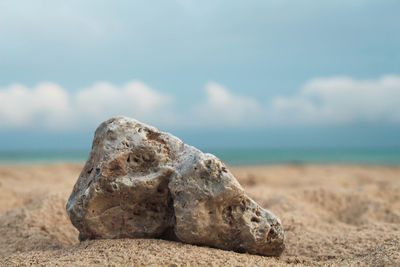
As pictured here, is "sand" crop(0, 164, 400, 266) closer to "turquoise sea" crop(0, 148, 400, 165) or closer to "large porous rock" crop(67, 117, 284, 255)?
"large porous rock" crop(67, 117, 284, 255)

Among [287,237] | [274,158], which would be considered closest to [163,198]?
[287,237]

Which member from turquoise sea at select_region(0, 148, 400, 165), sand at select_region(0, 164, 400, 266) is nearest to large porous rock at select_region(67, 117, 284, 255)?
sand at select_region(0, 164, 400, 266)

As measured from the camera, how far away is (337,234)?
16.5 feet

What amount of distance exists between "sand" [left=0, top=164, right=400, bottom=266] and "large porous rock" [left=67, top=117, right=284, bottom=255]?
5.9 inches

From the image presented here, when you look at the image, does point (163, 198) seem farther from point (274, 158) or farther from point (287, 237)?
point (274, 158)

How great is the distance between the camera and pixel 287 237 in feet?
15.9

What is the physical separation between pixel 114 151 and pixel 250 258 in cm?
165

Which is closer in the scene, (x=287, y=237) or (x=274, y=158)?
(x=287, y=237)

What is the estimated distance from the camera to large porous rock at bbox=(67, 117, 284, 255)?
134 inches

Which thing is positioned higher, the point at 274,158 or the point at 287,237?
the point at 274,158

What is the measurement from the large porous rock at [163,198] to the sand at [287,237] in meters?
0.15

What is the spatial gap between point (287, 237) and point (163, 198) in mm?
2011

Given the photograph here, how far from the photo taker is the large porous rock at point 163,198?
3400mm

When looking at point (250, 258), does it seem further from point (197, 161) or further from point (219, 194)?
point (197, 161)
